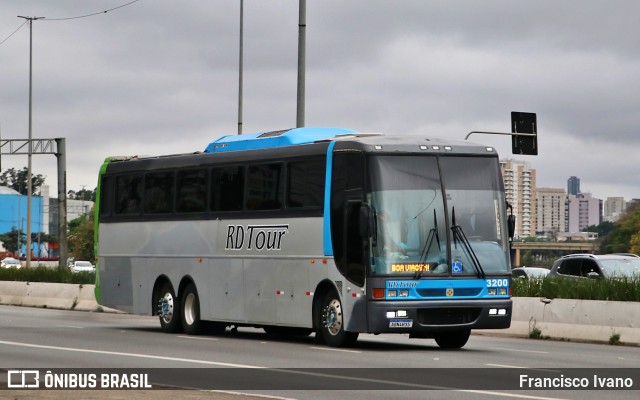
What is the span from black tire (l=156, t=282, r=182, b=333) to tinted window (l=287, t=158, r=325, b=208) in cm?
461

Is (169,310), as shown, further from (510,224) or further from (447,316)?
(510,224)

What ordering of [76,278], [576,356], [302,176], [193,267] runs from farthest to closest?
[76,278], [193,267], [302,176], [576,356]

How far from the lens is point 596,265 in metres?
34.6

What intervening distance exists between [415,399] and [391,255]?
7.73 m

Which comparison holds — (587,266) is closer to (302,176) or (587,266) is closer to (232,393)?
(302,176)

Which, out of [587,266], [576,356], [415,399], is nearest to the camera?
[415,399]

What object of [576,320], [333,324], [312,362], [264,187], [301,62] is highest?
[301,62]

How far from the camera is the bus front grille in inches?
851

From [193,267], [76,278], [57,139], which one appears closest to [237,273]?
[193,267]

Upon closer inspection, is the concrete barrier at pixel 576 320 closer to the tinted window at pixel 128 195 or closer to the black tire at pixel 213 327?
the black tire at pixel 213 327

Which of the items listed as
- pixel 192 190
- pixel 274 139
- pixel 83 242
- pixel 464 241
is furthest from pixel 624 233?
pixel 464 241

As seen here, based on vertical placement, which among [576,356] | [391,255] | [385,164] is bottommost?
[576,356]

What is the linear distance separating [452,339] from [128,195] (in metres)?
8.90

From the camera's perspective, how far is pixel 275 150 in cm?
2441
